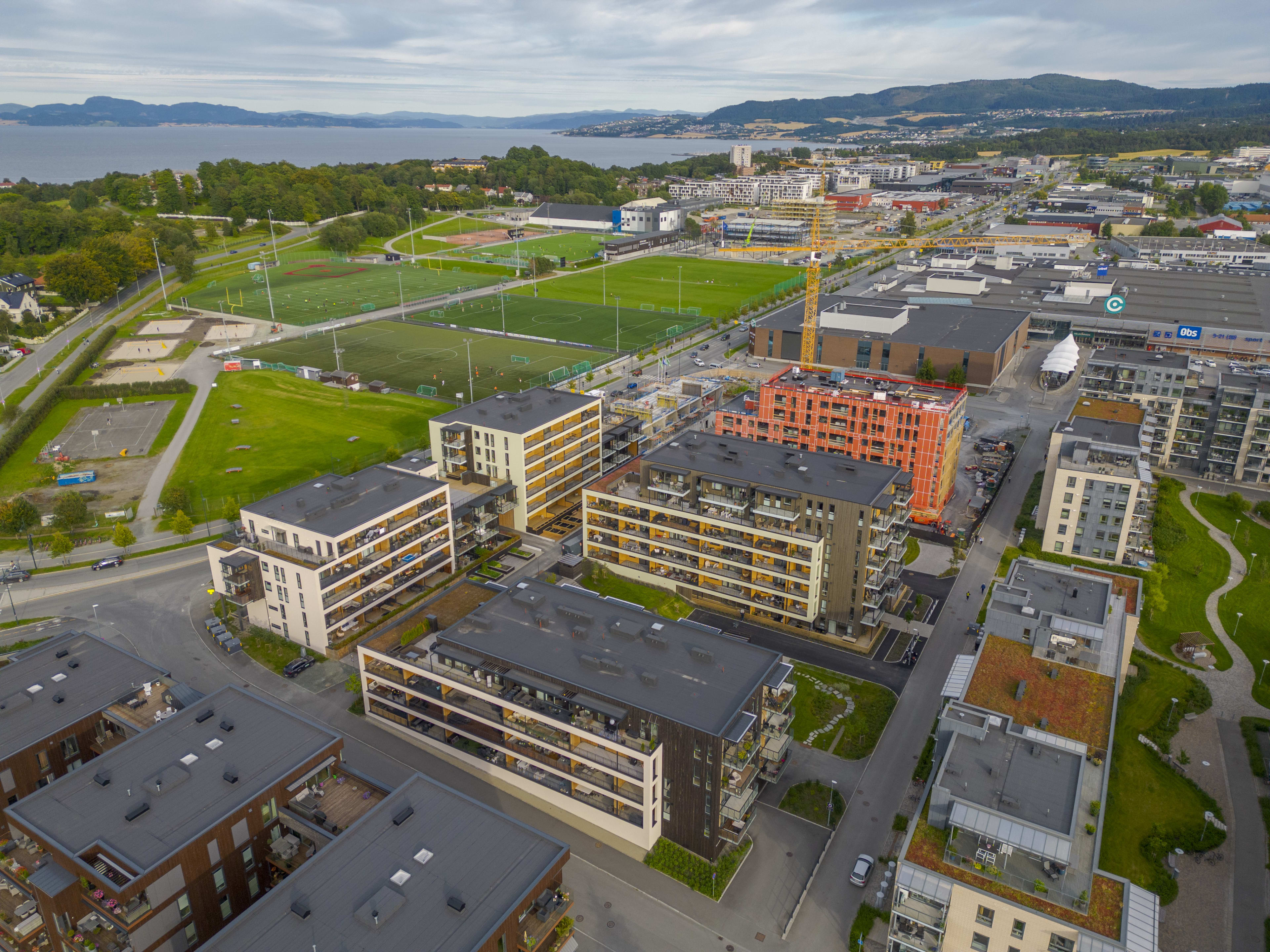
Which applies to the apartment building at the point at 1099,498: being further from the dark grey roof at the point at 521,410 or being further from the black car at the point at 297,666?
the black car at the point at 297,666

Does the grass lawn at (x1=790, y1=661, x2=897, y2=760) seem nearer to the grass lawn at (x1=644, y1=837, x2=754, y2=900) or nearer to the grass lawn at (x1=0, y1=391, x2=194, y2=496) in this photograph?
the grass lawn at (x1=644, y1=837, x2=754, y2=900)

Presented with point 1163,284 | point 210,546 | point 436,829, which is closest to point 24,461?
point 210,546

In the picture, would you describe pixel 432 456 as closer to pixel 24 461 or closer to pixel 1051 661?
pixel 24 461

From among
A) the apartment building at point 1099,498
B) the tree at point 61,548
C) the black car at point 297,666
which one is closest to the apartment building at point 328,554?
the black car at point 297,666

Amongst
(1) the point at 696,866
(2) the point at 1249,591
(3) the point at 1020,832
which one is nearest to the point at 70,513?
(1) the point at 696,866

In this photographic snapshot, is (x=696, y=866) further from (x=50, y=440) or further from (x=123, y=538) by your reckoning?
(x=50, y=440)

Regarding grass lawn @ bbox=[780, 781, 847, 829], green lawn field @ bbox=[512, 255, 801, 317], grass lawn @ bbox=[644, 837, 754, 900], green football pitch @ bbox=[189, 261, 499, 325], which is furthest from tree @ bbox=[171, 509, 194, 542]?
green lawn field @ bbox=[512, 255, 801, 317]
